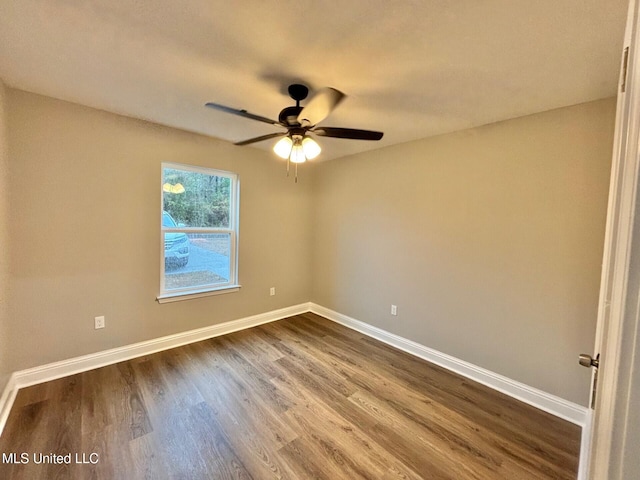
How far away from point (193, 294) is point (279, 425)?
1.78 meters

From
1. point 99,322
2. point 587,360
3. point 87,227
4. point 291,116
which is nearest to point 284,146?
point 291,116

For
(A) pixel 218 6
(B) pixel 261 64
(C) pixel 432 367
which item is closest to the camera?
(A) pixel 218 6

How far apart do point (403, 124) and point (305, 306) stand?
2.85 metres

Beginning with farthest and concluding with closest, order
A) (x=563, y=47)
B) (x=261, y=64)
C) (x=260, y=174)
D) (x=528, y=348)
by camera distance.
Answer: (x=260, y=174) → (x=528, y=348) → (x=261, y=64) → (x=563, y=47)

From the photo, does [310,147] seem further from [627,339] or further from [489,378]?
[489,378]

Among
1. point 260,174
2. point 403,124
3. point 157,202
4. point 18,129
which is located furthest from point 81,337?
point 403,124

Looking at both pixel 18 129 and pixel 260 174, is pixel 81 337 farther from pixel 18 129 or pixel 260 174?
pixel 260 174

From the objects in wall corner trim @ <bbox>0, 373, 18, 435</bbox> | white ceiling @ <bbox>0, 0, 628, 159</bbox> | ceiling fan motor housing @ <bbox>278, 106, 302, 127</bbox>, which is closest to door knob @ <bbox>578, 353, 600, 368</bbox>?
white ceiling @ <bbox>0, 0, 628, 159</bbox>

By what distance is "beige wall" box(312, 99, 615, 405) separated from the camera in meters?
1.98

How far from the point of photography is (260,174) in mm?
3564

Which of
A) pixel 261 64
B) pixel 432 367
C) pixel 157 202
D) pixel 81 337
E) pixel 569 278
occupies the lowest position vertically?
pixel 432 367

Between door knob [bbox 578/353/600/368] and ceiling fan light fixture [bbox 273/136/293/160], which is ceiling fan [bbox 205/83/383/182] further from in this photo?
door knob [bbox 578/353/600/368]

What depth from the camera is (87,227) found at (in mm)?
2412

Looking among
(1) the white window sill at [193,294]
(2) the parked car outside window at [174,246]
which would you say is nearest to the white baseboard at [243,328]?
(1) the white window sill at [193,294]
